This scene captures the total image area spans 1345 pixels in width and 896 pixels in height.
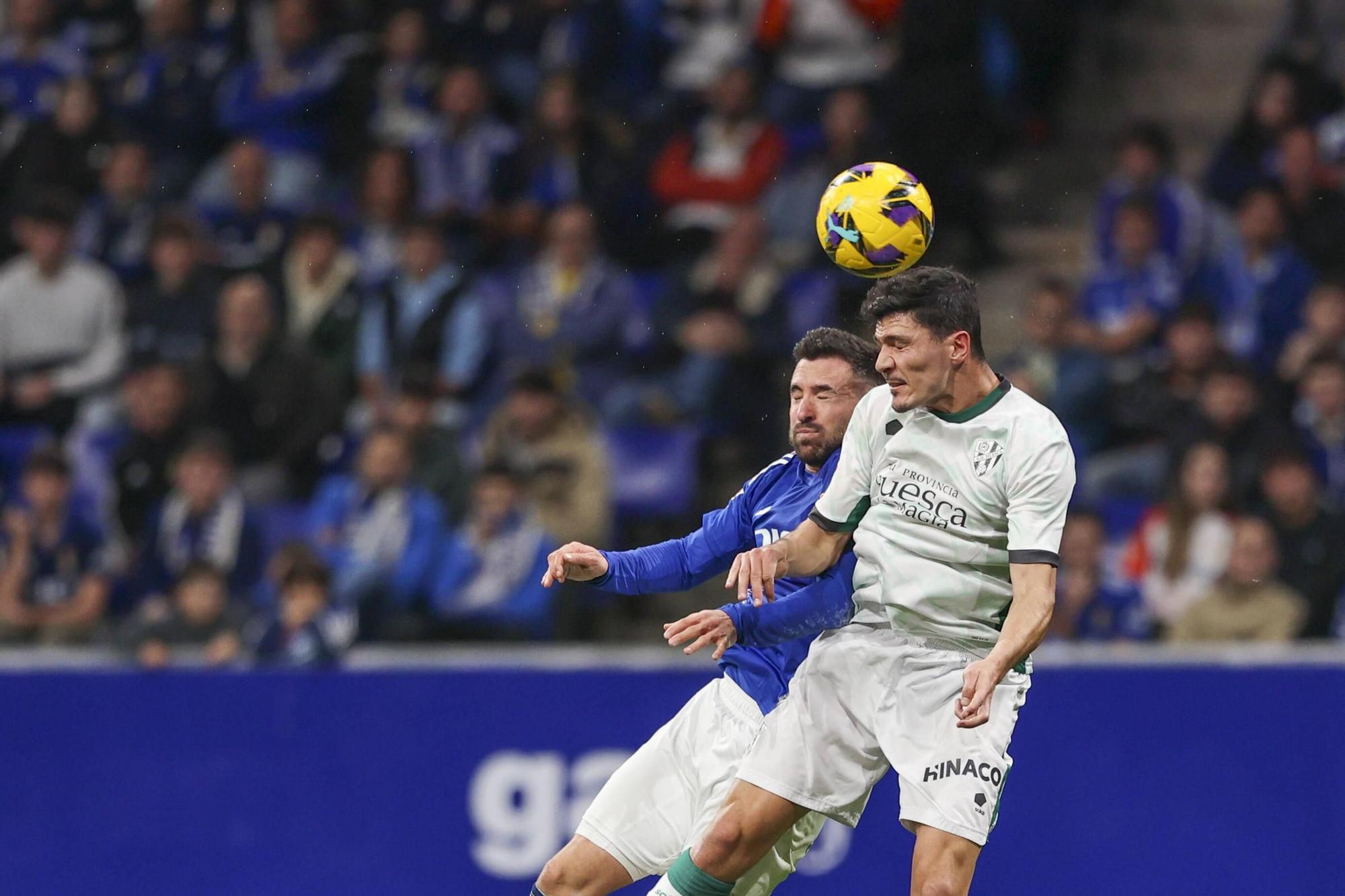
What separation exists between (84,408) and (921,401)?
718cm

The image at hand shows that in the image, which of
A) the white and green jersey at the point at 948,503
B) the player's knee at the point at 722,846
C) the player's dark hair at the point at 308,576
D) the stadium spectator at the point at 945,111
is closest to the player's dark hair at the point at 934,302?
the white and green jersey at the point at 948,503

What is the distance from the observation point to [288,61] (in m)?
13.2

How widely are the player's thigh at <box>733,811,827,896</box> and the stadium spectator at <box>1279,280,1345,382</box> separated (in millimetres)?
5046

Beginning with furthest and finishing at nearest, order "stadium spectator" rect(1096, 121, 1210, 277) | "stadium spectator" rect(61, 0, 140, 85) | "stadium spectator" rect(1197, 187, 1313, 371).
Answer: "stadium spectator" rect(61, 0, 140, 85), "stadium spectator" rect(1096, 121, 1210, 277), "stadium spectator" rect(1197, 187, 1313, 371)

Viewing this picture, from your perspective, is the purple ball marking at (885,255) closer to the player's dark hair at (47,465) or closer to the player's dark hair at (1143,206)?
the player's dark hair at (1143,206)

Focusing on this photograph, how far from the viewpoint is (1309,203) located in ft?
36.7

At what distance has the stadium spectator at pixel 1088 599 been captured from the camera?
365 inches

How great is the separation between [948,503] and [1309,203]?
20.7 ft

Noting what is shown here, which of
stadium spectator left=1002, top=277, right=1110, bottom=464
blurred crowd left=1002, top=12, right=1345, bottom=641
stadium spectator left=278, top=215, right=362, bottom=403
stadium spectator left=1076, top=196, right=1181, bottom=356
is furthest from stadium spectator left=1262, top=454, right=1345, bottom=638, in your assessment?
stadium spectator left=278, top=215, right=362, bottom=403

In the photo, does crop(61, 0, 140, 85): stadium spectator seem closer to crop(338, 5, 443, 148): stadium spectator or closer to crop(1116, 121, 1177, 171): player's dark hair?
crop(338, 5, 443, 148): stadium spectator

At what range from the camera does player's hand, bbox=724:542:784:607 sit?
5453mm

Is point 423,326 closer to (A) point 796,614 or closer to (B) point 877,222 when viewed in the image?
(B) point 877,222

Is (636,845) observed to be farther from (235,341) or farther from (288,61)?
(288,61)

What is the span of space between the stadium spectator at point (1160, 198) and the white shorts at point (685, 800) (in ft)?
18.6
